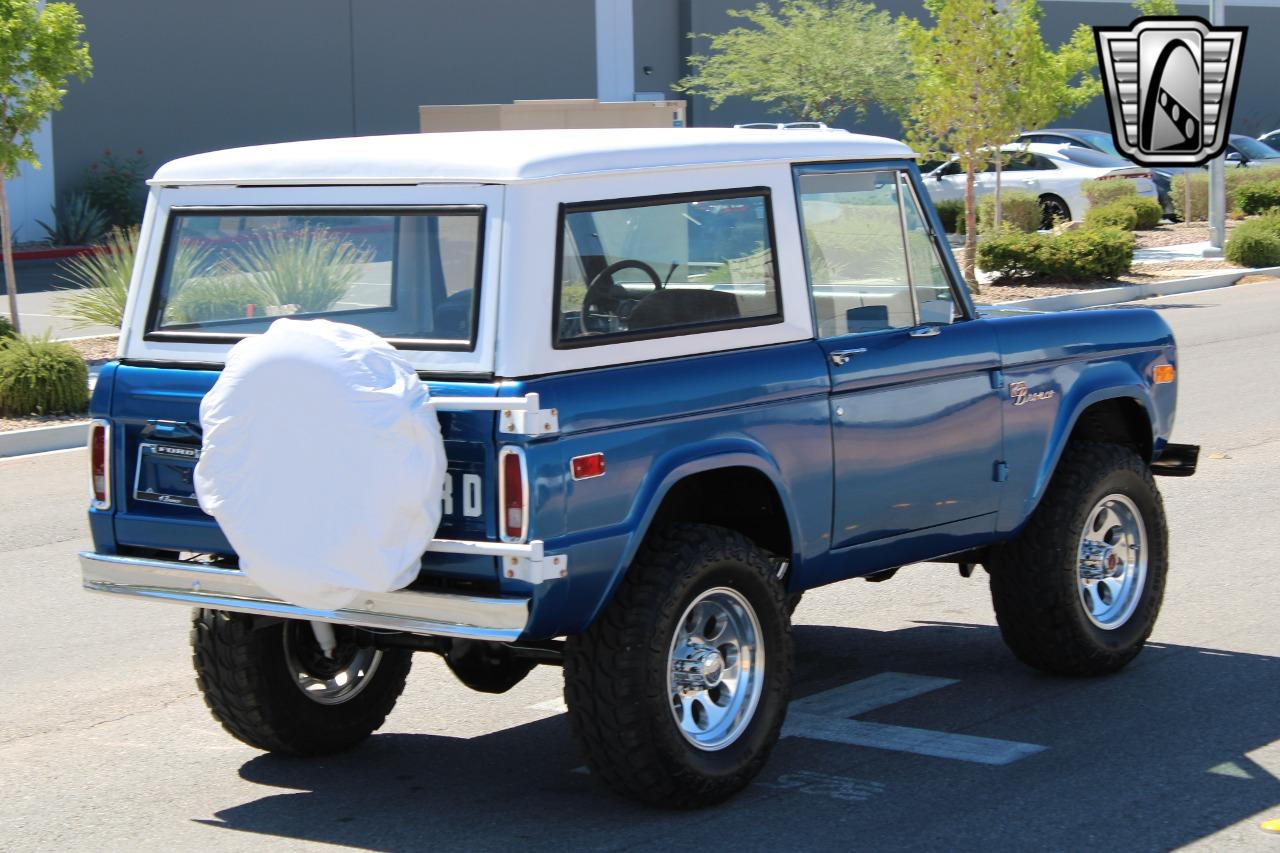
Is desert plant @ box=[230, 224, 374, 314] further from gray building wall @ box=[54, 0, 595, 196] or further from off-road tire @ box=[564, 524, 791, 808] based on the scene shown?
gray building wall @ box=[54, 0, 595, 196]

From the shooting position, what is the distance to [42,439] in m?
13.9

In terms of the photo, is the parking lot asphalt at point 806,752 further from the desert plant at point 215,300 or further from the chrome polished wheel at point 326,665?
the desert plant at point 215,300

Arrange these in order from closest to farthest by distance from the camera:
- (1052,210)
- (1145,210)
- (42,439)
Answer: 1. (42,439)
2. (1145,210)
3. (1052,210)

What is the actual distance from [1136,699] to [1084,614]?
0.37m

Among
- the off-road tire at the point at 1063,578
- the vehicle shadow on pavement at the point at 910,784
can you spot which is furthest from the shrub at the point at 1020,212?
the vehicle shadow on pavement at the point at 910,784

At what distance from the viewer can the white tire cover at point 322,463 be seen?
16.2ft

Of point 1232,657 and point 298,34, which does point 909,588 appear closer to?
point 1232,657

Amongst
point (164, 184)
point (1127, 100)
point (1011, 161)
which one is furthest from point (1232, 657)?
point (1011, 161)

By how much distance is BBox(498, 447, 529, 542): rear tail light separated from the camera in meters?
4.90

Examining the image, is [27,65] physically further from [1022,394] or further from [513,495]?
[513,495]

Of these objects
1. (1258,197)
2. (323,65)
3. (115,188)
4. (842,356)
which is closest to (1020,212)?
(1258,197)

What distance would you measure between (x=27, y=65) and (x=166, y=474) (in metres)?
13.8

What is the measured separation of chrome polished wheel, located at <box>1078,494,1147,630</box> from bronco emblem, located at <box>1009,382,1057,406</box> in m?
0.55

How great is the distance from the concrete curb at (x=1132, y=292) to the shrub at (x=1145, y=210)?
3.89 m
